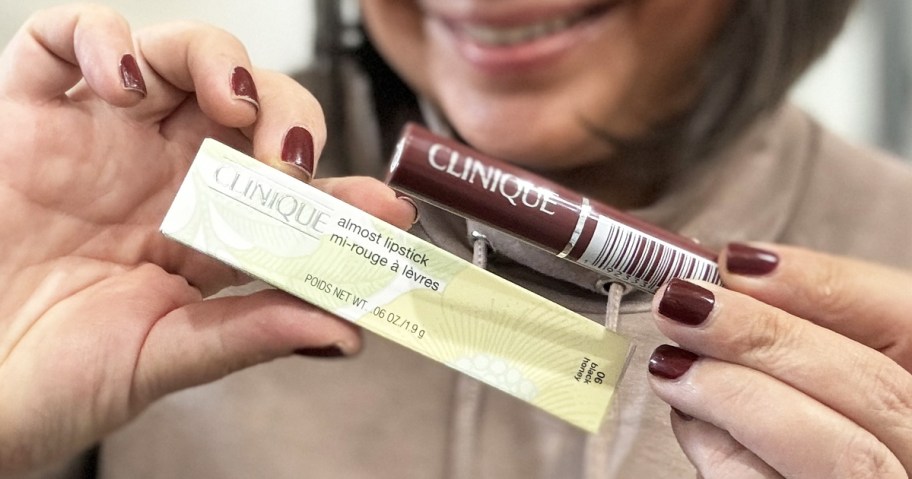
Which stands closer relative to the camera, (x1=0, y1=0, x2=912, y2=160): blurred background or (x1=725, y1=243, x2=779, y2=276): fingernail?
(x1=725, y1=243, x2=779, y2=276): fingernail

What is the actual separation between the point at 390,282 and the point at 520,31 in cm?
29

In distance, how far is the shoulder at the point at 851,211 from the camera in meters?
0.54

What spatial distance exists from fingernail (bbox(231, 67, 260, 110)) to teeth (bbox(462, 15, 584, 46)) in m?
0.25

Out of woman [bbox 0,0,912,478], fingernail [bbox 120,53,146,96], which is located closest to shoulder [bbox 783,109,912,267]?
woman [bbox 0,0,912,478]

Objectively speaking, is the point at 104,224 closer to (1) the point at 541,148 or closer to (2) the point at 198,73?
(2) the point at 198,73

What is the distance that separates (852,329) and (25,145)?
387mm

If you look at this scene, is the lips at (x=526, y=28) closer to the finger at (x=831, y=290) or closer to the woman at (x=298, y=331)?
the woman at (x=298, y=331)

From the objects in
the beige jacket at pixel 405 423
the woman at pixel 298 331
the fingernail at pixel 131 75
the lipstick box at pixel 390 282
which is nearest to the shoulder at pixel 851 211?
the beige jacket at pixel 405 423

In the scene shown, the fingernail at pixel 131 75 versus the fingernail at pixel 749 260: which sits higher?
the fingernail at pixel 749 260

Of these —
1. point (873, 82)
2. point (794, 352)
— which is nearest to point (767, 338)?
point (794, 352)

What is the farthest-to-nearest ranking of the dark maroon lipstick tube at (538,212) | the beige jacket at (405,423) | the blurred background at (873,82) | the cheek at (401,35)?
the blurred background at (873,82) < the cheek at (401,35) < the beige jacket at (405,423) < the dark maroon lipstick tube at (538,212)

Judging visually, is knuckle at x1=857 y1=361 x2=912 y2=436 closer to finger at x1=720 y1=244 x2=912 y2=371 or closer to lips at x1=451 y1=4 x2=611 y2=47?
finger at x1=720 y1=244 x2=912 y2=371

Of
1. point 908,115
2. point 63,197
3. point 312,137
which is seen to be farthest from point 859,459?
point 908,115

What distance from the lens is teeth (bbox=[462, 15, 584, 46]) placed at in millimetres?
453
